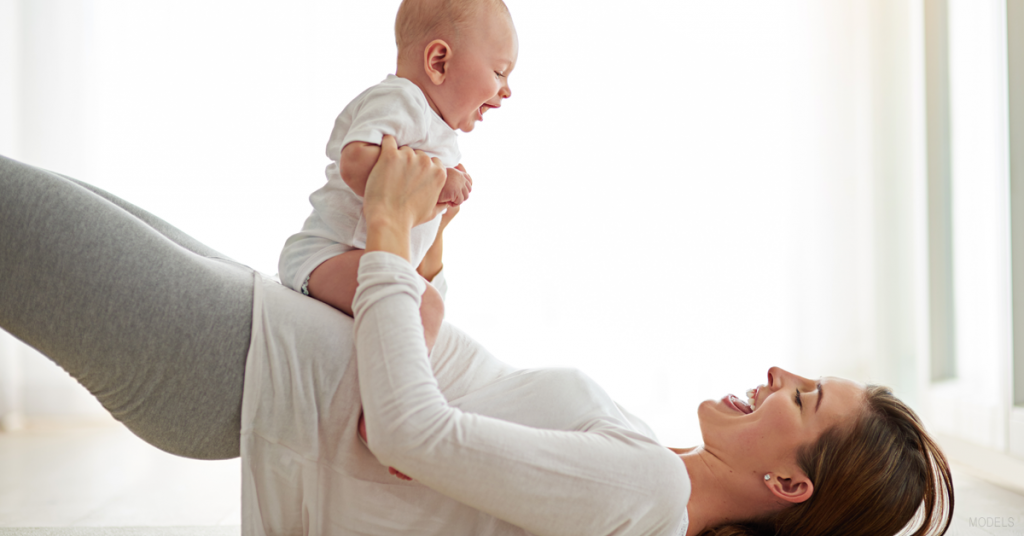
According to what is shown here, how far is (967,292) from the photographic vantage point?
2547 millimetres

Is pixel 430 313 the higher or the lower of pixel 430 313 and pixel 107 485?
the higher

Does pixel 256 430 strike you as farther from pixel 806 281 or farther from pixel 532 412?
pixel 806 281

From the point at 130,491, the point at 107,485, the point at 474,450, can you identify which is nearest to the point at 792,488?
the point at 474,450

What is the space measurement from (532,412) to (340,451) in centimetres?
27

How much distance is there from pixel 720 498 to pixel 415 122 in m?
0.79

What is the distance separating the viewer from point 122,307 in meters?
0.82

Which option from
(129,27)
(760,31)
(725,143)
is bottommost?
(725,143)

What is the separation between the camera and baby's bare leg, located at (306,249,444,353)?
92cm

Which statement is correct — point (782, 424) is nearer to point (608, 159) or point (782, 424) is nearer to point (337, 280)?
point (337, 280)

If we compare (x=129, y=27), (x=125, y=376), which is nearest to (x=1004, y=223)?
(x=125, y=376)

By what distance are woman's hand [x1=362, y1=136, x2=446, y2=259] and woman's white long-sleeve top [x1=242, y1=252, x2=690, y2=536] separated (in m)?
0.04

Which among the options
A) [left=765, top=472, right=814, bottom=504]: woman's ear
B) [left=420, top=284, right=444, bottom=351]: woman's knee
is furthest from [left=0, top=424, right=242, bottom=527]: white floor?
[left=765, top=472, right=814, bottom=504]: woman's ear

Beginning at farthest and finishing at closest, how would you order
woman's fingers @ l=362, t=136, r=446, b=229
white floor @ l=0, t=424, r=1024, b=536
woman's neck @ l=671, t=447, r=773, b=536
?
1. white floor @ l=0, t=424, r=1024, b=536
2. woman's neck @ l=671, t=447, r=773, b=536
3. woman's fingers @ l=362, t=136, r=446, b=229

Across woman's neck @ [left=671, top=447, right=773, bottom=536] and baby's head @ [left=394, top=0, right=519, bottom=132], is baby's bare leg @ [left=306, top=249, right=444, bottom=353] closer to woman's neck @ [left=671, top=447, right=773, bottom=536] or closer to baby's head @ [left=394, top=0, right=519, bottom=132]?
baby's head @ [left=394, top=0, right=519, bottom=132]
